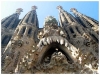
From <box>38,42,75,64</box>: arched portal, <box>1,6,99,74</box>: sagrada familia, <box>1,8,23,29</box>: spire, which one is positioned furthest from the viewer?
<box>1,8,23,29</box>: spire

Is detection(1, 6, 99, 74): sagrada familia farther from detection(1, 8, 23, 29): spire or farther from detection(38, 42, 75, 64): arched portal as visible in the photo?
detection(1, 8, 23, 29): spire

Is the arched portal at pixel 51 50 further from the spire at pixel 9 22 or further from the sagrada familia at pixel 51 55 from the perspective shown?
the spire at pixel 9 22

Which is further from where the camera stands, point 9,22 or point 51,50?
point 9,22

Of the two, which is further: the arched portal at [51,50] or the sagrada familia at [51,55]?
the arched portal at [51,50]

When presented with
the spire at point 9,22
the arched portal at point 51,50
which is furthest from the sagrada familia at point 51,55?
the spire at point 9,22

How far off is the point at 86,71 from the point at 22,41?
7.88m

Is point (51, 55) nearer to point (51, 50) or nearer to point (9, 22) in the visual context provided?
point (51, 50)

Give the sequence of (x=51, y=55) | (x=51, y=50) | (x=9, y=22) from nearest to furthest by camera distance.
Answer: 1. (x=51, y=55)
2. (x=51, y=50)
3. (x=9, y=22)

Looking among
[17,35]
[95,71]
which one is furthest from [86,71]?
[17,35]

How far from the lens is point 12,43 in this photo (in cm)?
1603

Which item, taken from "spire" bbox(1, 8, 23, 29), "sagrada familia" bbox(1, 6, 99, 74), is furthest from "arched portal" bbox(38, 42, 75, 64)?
"spire" bbox(1, 8, 23, 29)

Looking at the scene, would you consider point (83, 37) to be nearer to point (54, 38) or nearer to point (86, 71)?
point (54, 38)

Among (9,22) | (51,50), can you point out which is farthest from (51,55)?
(9,22)

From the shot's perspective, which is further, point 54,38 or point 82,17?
point 82,17
